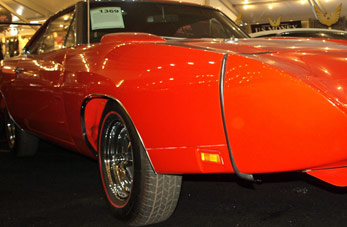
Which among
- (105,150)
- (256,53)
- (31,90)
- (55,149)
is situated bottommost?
(55,149)

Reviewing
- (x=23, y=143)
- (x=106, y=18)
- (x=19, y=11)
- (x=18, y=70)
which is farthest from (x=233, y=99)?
(x=19, y=11)

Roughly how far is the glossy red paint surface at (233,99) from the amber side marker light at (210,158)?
2 centimetres

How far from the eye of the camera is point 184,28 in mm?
3863

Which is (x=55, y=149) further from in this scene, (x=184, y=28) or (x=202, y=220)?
(x=202, y=220)

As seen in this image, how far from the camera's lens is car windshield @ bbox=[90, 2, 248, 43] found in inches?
144

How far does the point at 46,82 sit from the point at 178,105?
5.30 ft

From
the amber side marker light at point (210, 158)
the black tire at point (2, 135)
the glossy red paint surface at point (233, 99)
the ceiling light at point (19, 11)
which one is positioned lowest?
the black tire at point (2, 135)

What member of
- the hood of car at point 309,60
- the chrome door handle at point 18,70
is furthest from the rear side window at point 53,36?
the hood of car at point 309,60

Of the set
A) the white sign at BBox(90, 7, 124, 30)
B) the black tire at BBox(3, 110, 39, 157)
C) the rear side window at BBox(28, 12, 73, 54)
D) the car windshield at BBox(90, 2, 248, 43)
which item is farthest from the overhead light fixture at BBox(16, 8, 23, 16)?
the white sign at BBox(90, 7, 124, 30)

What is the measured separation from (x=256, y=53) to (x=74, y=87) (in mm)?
1297

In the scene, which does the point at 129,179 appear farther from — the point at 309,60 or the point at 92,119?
the point at 309,60

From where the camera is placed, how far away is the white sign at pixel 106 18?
363cm

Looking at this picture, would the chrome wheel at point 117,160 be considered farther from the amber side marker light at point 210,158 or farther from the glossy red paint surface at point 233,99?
the amber side marker light at point 210,158

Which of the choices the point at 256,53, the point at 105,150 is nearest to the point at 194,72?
the point at 256,53
